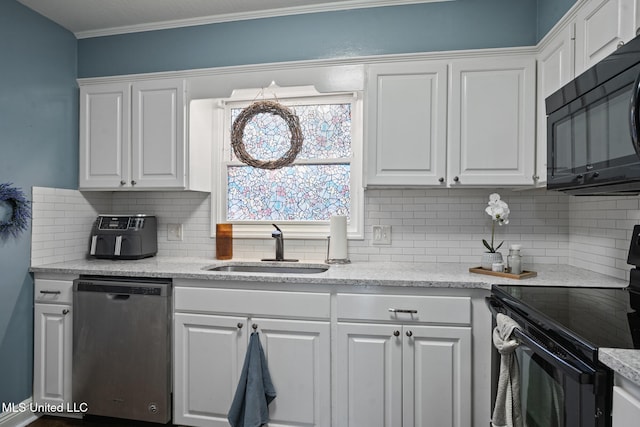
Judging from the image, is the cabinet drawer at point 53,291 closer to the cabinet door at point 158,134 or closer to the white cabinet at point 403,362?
the cabinet door at point 158,134

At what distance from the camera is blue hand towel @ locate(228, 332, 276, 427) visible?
1.95 metres

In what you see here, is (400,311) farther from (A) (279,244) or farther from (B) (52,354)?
(B) (52,354)

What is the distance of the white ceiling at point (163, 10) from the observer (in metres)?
2.40

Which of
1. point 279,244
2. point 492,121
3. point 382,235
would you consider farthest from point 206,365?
point 492,121

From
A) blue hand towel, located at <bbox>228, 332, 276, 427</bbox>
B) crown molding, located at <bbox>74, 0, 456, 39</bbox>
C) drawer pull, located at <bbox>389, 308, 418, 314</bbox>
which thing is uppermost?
crown molding, located at <bbox>74, 0, 456, 39</bbox>

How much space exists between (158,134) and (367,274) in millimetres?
1592

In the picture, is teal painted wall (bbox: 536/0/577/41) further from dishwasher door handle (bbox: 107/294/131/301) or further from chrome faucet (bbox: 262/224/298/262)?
dishwasher door handle (bbox: 107/294/131/301)

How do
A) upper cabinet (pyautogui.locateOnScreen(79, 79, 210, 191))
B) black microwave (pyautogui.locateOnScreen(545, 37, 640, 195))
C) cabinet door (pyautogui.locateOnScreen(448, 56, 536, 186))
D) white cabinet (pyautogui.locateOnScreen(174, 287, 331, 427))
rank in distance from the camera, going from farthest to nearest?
upper cabinet (pyautogui.locateOnScreen(79, 79, 210, 191)) < cabinet door (pyautogui.locateOnScreen(448, 56, 536, 186)) < white cabinet (pyautogui.locateOnScreen(174, 287, 331, 427)) < black microwave (pyautogui.locateOnScreen(545, 37, 640, 195))

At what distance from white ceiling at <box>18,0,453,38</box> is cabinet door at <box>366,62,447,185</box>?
0.54 metres

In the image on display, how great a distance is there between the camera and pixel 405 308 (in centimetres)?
191

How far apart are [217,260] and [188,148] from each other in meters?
0.76

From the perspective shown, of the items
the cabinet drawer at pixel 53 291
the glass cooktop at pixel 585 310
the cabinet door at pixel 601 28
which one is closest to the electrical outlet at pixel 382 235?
the glass cooktop at pixel 585 310

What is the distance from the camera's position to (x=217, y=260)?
8.68 feet

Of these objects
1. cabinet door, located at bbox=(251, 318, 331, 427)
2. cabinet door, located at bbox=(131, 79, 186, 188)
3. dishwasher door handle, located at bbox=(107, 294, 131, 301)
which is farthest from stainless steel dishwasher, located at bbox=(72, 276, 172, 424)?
cabinet door, located at bbox=(131, 79, 186, 188)
